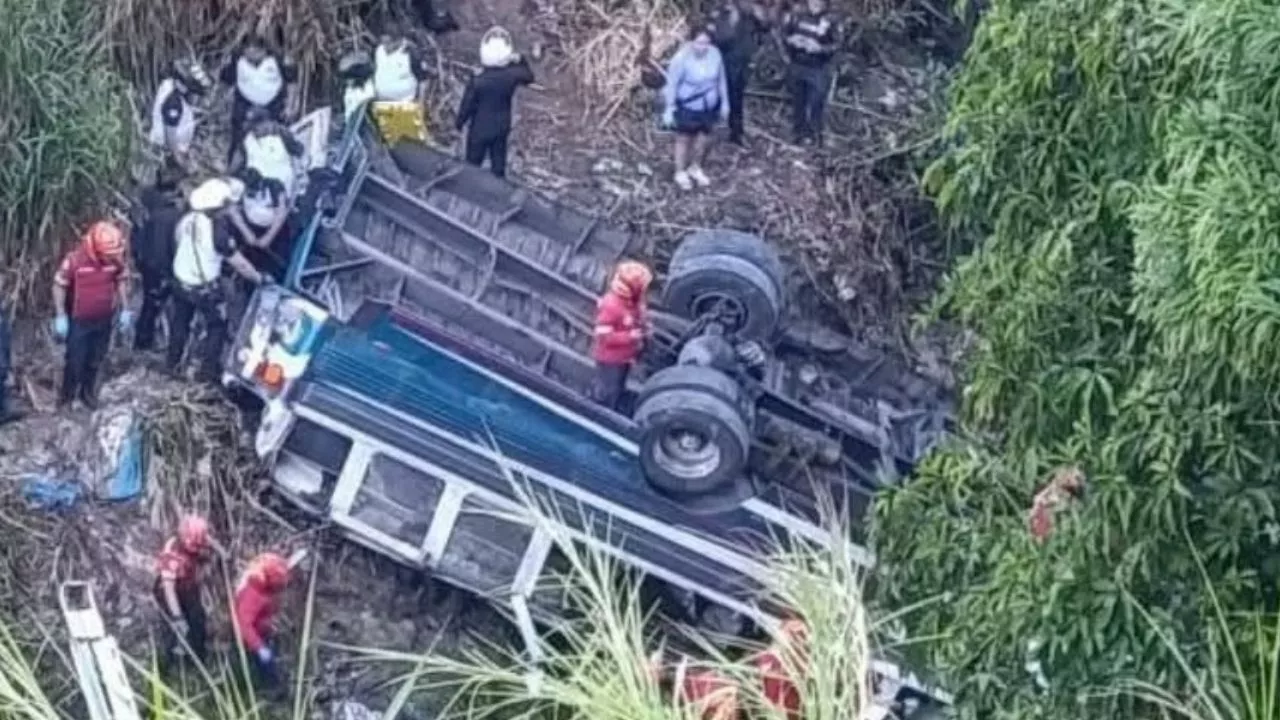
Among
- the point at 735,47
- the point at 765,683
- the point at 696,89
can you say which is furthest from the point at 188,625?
the point at 735,47

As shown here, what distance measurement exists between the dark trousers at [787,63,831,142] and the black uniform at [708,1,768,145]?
0.32 meters

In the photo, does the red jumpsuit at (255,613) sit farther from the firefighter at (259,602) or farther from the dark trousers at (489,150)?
the dark trousers at (489,150)

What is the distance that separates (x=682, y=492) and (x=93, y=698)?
487 centimetres

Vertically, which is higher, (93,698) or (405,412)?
(93,698)

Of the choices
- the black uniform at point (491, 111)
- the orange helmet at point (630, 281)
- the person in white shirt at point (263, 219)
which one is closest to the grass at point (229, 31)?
the black uniform at point (491, 111)

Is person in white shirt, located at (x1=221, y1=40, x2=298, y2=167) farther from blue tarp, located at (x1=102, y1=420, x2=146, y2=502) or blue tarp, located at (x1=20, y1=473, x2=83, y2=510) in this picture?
blue tarp, located at (x1=20, y1=473, x2=83, y2=510)

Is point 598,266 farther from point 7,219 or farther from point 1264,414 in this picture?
point 1264,414

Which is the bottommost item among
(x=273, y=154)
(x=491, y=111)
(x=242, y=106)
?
(x=242, y=106)

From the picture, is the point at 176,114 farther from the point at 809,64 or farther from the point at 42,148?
the point at 809,64

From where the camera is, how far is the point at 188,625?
12.7 meters

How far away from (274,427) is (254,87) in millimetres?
2394

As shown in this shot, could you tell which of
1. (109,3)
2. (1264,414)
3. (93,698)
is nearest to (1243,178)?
(1264,414)

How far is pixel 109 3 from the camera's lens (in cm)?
1555

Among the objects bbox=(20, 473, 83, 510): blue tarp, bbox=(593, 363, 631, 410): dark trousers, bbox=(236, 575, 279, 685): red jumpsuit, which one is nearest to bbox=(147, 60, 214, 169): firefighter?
bbox=(20, 473, 83, 510): blue tarp
